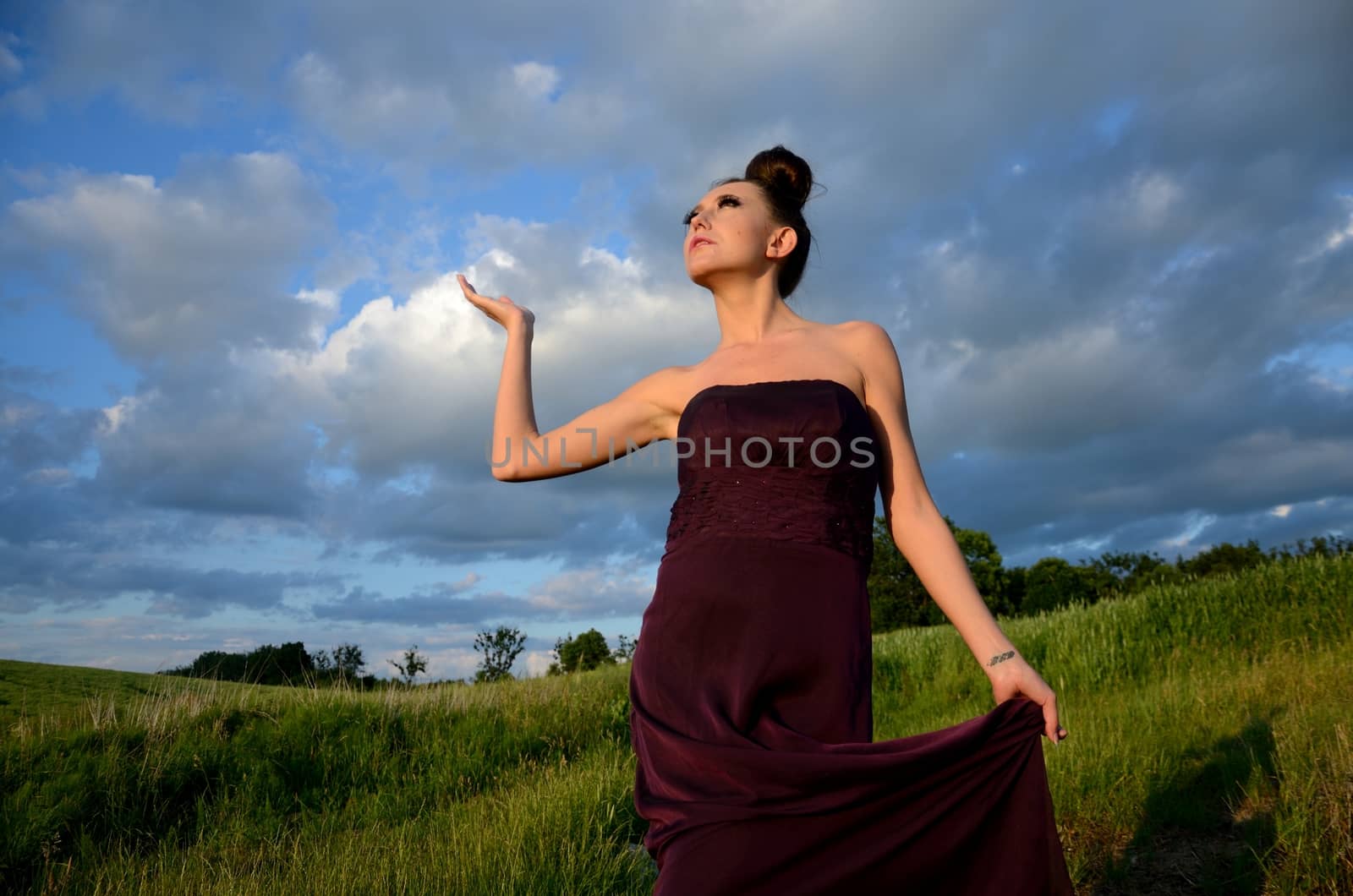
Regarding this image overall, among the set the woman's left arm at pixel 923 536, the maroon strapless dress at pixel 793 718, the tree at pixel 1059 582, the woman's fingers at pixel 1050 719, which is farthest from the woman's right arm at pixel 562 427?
the tree at pixel 1059 582

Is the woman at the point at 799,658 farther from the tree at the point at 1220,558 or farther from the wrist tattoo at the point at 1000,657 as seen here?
the tree at the point at 1220,558

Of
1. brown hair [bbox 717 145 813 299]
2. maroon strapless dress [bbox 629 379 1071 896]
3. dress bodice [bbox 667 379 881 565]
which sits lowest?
maroon strapless dress [bbox 629 379 1071 896]

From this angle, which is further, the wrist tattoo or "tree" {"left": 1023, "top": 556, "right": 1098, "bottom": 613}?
"tree" {"left": 1023, "top": 556, "right": 1098, "bottom": 613}

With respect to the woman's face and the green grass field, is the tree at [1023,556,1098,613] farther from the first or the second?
the woman's face

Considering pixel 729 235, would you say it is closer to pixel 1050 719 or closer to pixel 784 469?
pixel 784 469

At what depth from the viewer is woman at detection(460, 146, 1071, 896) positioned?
213cm

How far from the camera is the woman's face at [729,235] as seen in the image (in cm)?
315

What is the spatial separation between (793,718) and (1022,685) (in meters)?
0.60

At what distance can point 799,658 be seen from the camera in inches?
94.2

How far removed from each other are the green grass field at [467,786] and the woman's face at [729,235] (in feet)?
10.6

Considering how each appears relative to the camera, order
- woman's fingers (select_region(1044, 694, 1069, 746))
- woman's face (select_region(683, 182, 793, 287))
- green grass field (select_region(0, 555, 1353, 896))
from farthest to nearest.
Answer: green grass field (select_region(0, 555, 1353, 896)) < woman's face (select_region(683, 182, 793, 287)) < woman's fingers (select_region(1044, 694, 1069, 746))

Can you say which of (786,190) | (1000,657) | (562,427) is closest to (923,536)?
(1000,657)

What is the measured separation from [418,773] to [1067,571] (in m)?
32.2

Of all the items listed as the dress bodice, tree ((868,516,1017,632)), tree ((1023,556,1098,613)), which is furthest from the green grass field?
tree ((868,516,1017,632))
